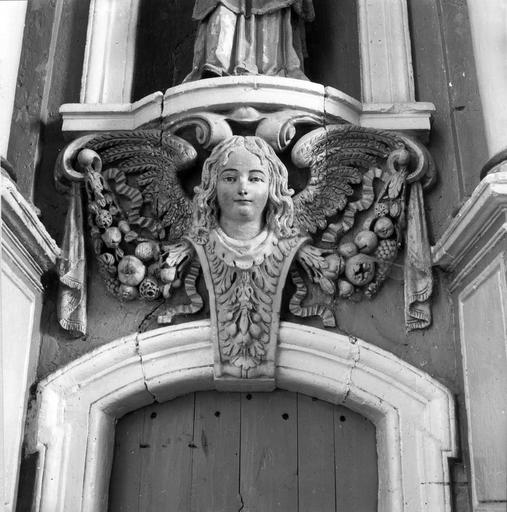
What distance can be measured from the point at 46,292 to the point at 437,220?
1486mm

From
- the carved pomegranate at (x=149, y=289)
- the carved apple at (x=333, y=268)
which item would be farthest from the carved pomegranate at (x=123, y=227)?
the carved apple at (x=333, y=268)

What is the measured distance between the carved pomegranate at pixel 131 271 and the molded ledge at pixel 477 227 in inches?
42.1

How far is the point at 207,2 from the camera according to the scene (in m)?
3.61

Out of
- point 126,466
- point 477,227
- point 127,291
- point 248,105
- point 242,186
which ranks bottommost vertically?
point 126,466

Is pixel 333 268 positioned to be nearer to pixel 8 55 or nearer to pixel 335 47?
pixel 335 47

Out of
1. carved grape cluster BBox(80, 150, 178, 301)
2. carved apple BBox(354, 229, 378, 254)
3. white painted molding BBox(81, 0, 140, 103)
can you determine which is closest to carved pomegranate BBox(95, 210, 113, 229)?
carved grape cluster BBox(80, 150, 178, 301)

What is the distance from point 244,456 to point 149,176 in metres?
1.11

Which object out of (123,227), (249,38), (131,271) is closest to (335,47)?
(249,38)

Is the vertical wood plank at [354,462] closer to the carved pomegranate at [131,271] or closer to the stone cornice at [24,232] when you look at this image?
the carved pomegranate at [131,271]

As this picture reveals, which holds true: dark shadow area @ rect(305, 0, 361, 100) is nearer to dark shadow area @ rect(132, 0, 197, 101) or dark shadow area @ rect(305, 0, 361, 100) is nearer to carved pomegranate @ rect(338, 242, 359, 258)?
dark shadow area @ rect(132, 0, 197, 101)

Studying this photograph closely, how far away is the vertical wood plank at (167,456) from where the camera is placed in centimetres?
292

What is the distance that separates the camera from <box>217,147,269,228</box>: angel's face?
2996 mm

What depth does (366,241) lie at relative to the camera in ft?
9.96

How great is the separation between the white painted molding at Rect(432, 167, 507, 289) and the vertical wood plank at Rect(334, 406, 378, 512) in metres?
0.61
